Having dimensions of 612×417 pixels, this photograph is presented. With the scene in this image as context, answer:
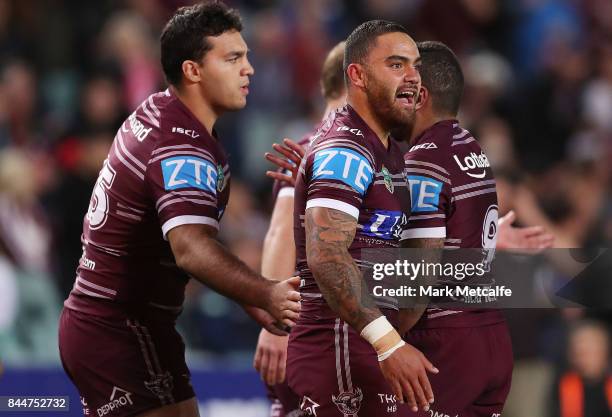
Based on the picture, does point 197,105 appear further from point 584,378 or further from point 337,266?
point 584,378

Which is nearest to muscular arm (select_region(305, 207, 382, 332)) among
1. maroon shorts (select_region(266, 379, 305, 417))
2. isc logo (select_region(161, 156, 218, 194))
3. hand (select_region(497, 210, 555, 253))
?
isc logo (select_region(161, 156, 218, 194))

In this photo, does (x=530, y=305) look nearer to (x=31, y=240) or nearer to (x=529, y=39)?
(x=31, y=240)

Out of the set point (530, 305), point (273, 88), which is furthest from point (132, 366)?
point (273, 88)

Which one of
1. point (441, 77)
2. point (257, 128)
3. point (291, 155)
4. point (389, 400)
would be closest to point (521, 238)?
point (441, 77)

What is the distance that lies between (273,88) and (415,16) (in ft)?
7.47

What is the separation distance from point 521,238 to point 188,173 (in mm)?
2296

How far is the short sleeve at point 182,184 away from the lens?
244 inches

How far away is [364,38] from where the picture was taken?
636 cm

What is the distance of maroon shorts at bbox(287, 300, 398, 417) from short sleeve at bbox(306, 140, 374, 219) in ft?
1.90

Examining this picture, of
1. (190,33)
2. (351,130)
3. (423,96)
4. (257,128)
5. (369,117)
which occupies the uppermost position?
(257,128)

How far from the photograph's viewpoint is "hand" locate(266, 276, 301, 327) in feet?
19.3

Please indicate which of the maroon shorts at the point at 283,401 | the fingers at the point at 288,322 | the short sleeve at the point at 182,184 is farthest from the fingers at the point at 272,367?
the fingers at the point at 288,322

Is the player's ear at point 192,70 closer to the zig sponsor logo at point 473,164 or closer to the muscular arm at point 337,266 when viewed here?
the muscular arm at point 337,266

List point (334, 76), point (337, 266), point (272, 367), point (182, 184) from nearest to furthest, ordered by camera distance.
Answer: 1. point (337, 266)
2. point (182, 184)
3. point (272, 367)
4. point (334, 76)
